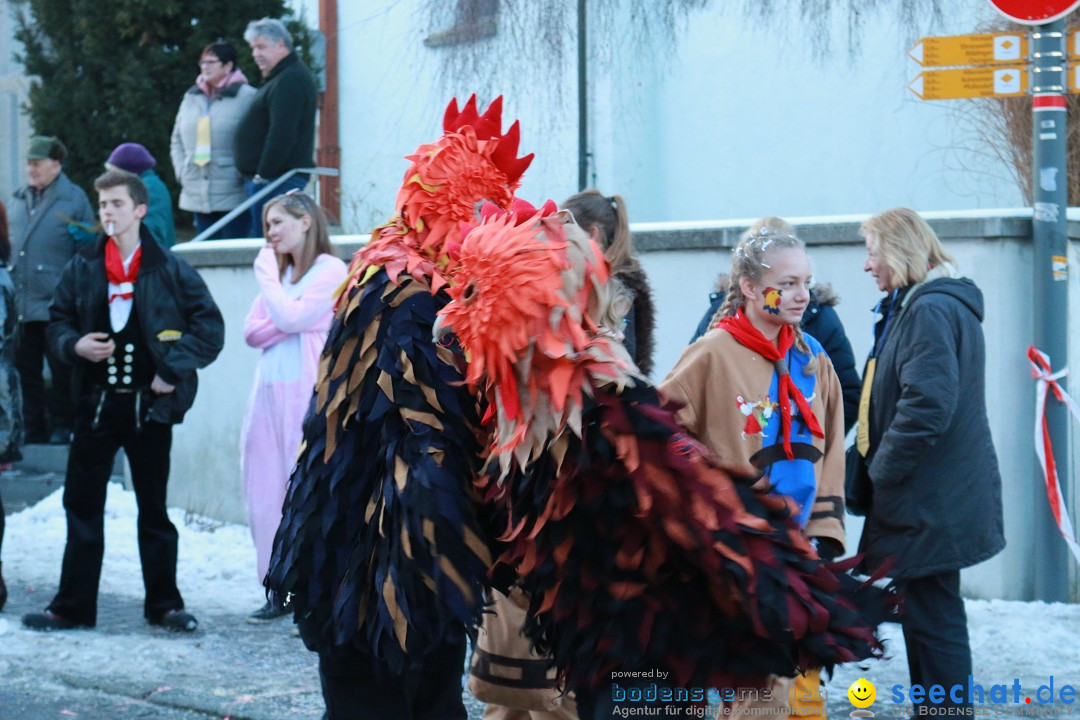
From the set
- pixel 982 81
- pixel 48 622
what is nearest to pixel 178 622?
pixel 48 622

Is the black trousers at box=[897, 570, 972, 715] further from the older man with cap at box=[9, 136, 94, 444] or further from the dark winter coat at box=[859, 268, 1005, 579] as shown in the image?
the older man with cap at box=[9, 136, 94, 444]

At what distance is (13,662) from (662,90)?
23.3 feet

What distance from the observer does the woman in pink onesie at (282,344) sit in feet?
20.3

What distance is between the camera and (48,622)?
20.3 ft

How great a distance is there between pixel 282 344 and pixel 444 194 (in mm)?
3162

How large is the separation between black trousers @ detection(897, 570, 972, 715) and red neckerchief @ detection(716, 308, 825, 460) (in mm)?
937

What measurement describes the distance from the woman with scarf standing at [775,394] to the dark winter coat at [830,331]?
28.6 inches

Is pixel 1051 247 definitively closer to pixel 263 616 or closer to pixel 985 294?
pixel 985 294

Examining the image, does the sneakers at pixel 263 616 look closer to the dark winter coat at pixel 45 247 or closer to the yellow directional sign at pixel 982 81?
the dark winter coat at pixel 45 247

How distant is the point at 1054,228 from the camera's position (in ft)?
19.9

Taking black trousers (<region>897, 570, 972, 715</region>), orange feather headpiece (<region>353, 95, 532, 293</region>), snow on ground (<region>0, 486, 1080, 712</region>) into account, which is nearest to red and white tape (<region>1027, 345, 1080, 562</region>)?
snow on ground (<region>0, 486, 1080, 712</region>)

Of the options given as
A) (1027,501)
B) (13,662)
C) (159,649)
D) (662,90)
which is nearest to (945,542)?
(1027,501)

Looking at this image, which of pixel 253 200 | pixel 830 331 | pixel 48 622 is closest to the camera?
pixel 830 331

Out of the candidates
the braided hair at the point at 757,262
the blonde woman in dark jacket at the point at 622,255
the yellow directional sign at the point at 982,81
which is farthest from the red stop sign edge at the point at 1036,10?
the braided hair at the point at 757,262
